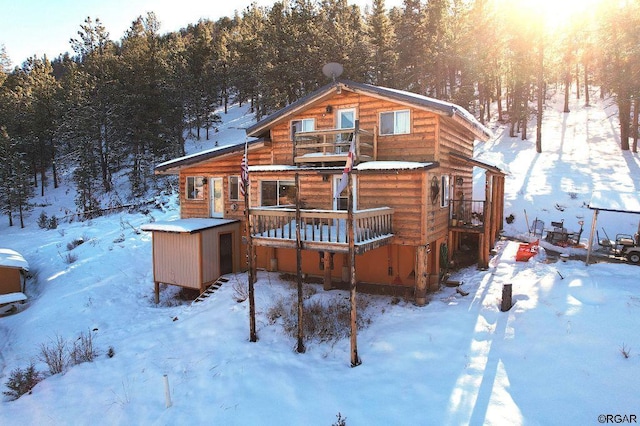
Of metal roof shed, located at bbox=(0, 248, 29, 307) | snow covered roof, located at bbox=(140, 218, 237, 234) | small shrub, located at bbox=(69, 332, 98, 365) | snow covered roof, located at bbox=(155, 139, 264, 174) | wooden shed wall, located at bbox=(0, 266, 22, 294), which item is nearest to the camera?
small shrub, located at bbox=(69, 332, 98, 365)

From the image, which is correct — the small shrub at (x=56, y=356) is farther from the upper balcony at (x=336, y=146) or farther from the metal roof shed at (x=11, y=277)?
the upper balcony at (x=336, y=146)

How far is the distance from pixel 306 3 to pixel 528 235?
111 feet

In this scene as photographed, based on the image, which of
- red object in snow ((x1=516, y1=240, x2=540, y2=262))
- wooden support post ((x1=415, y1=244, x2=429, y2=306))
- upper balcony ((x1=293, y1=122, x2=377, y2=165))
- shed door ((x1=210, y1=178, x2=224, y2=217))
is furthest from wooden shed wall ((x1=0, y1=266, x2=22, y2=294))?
red object in snow ((x1=516, y1=240, x2=540, y2=262))

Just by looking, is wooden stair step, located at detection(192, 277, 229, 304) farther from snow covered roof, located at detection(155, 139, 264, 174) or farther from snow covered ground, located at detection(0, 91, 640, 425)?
snow covered roof, located at detection(155, 139, 264, 174)

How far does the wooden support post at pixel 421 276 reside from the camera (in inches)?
520

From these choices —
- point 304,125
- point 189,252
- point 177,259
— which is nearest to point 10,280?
point 177,259

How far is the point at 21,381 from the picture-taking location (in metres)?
10.7

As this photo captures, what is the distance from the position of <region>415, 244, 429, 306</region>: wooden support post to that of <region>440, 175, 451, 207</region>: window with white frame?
2.68 metres

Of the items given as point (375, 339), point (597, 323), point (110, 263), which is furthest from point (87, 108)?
point (597, 323)

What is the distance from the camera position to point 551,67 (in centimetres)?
3625

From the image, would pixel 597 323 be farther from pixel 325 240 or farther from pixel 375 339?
pixel 325 240

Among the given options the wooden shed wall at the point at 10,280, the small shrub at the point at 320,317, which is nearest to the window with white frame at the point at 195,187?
the small shrub at the point at 320,317

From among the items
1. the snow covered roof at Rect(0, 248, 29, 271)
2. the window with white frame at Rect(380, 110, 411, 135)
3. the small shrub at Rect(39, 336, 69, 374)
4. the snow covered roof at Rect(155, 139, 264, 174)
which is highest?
the window with white frame at Rect(380, 110, 411, 135)

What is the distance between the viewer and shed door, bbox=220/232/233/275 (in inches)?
690
